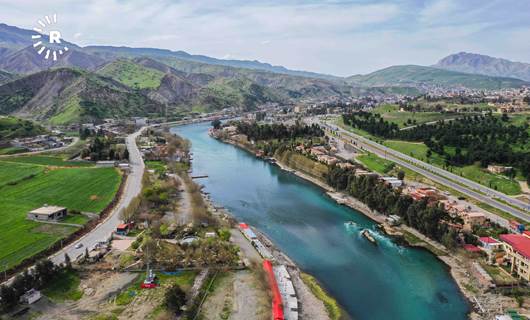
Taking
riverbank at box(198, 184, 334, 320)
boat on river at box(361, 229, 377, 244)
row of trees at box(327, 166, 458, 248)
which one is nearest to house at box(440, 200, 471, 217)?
row of trees at box(327, 166, 458, 248)

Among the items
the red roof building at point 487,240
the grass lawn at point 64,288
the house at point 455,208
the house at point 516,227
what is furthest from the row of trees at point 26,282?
the house at point 516,227

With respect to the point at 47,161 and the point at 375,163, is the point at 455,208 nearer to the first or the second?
the point at 375,163

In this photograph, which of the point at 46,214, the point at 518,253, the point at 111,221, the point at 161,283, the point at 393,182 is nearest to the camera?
the point at 161,283

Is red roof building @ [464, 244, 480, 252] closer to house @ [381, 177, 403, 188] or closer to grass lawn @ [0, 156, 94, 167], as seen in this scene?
house @ [381, 177, 403, 188]

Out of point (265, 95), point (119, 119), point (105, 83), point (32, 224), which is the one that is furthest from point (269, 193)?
point (265, 95)

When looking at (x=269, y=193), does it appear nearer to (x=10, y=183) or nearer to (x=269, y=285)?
(x=269, y=285)

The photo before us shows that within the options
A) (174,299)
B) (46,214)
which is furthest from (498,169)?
(46,214)

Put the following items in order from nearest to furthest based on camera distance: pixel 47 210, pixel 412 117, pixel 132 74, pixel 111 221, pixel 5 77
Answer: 1. pixel 47 210
2. pixel 111 221
3. pixel 412 117
4. pixel 5 77
5. pixel 132 74
